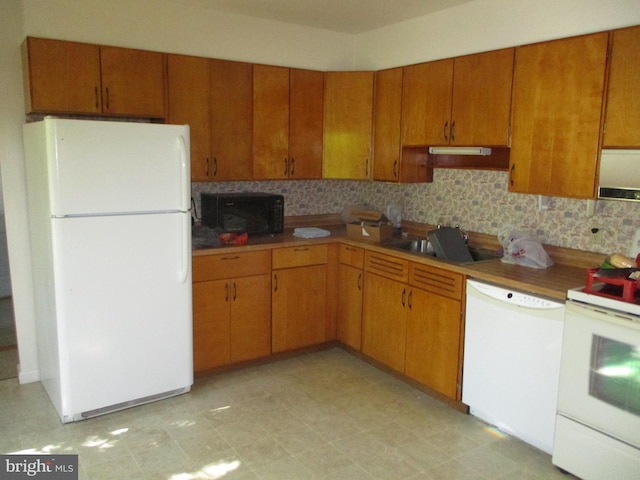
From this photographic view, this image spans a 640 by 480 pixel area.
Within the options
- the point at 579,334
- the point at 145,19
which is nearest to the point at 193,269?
the point at 145,19

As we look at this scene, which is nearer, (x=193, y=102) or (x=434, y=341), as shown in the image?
(x=434, y=341)

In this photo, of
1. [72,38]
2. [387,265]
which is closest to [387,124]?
[387,265]

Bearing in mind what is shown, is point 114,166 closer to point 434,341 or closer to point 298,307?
point 298,307

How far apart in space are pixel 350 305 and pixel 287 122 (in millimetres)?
1501

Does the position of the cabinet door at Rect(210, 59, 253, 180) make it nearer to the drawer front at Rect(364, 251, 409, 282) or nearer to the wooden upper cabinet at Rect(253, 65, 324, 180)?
the wooden upper cabinet at Rect(253, 65, 324, 180)

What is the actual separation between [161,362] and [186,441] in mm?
575

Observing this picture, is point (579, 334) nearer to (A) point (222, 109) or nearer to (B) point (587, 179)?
(B) point (587, 179)

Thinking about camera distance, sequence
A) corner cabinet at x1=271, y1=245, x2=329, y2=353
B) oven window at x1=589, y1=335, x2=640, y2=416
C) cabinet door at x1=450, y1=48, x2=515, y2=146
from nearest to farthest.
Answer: oven window at x1=589, y1=335, x2=640, y2=416
cabinet door at x1=450, y1=48, x2=515, y2=146
corner cabinet at x1=271, y1=245, x2=329, y2=353

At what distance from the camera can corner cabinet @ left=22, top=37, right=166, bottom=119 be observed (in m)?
3.12

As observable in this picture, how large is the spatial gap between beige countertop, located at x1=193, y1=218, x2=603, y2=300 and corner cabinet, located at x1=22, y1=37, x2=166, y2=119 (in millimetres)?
1064

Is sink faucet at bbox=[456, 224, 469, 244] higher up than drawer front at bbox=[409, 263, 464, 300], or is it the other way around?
sink faucet at bbox=[456, 224, 469, 244]

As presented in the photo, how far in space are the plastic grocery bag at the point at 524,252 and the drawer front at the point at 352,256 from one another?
1.04 metres

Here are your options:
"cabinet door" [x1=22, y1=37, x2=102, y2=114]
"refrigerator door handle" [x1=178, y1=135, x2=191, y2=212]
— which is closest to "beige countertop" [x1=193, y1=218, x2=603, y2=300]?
"refrigerator door handle" [x1=178, y1=135, x2=191, y2=212]

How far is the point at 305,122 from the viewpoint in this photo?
413 centimetres
